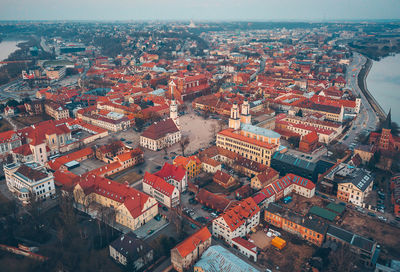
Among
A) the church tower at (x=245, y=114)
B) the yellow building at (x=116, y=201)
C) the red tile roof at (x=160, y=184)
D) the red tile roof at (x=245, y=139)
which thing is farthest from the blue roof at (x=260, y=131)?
the yellow building at (x=116, y=201)

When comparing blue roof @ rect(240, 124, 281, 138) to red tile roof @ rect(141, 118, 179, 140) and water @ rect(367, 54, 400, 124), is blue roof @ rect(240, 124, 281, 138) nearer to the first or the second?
red tile roof @ rect(141, 118, 179, 140)

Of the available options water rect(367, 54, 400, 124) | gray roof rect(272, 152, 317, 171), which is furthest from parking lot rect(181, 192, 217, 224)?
water rect(367, 54, 400, 124)

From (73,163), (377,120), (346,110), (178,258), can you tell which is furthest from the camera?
(346,110)

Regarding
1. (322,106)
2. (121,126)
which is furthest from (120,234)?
(322,106)

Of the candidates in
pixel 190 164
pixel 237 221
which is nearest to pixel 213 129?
pixel 190 164

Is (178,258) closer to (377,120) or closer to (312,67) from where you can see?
(377,120)

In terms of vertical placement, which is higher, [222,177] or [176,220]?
[176,220]

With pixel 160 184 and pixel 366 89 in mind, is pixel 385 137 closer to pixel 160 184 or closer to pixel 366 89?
pixel 160 184

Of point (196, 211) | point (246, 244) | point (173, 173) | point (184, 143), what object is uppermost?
point (173, 173)
